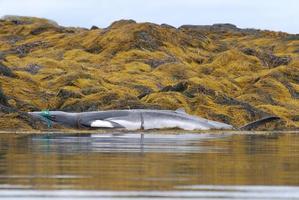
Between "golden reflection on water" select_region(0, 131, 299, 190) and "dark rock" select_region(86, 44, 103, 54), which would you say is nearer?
"golden reflection on water" select_region(0, 131, 299, 190)

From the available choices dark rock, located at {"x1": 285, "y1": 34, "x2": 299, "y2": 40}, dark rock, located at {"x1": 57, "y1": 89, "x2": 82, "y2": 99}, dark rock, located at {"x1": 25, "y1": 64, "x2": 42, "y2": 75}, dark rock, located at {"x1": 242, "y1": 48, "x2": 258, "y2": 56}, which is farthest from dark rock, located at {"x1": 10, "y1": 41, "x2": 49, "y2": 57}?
dark rock, located at {"x1": 285, "y1": 34, "x2": 299, "y2": 40}

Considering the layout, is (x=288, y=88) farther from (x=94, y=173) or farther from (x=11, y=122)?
(x=94, y=173)

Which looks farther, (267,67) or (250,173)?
(267,67)

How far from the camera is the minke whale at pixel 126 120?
31516 mm

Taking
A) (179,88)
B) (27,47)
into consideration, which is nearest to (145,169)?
(179,88)

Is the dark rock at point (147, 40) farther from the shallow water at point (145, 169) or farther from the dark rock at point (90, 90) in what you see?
the shallow water at point (145, 169)

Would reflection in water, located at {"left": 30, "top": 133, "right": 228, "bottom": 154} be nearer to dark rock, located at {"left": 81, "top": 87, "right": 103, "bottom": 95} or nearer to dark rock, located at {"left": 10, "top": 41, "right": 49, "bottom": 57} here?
dark rock, located at {"left": 81, "top": 87, "right": 103, "bottom": 95}

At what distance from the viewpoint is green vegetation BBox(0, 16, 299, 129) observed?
39000 mm

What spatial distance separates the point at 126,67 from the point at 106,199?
4755 centimetres

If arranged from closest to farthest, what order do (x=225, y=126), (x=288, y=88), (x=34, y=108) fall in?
(x=225, y=126), (x=34, y=108), (x=288, y=88)

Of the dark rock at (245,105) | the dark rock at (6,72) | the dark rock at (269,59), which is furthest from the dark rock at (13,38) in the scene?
the dark rock at (245,105)

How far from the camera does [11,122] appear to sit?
30578 millimetres

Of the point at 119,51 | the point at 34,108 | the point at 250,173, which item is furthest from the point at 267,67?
the point at 250,173

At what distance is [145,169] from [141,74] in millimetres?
40195
